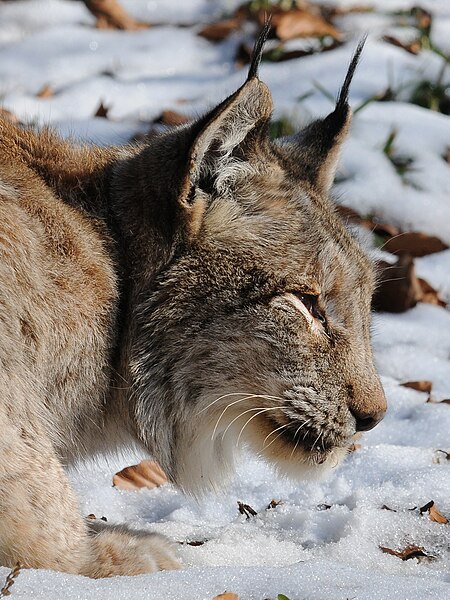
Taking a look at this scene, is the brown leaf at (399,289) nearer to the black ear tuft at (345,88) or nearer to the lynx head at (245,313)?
the black ear tuft at (345,88)

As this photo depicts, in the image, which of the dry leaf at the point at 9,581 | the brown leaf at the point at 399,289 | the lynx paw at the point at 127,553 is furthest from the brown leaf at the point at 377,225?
the dry leaf at the point at 9,581

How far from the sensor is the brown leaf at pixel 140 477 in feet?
13.7

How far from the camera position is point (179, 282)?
3525 mm

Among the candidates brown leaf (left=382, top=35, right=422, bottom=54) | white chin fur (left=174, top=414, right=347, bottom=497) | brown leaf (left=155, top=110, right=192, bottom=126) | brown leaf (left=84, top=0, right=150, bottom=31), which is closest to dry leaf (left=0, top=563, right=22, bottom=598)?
white chin fur (left=174, top=414, right=347, bottom=497)

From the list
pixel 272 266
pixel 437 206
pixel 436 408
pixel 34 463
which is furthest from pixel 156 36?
pixel 34 463

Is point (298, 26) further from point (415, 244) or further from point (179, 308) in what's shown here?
point (179, 308)

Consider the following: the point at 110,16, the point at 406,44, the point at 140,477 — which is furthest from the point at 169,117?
the point at 140,477

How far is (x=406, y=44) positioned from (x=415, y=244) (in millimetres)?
2531

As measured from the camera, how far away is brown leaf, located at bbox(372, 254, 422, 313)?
5.61m

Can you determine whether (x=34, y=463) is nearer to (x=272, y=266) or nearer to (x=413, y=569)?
(x=272, y=266)

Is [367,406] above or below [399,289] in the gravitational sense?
above

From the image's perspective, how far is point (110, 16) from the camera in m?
8.54

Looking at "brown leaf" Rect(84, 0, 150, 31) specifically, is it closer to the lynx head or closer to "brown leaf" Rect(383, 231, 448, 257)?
"brown leaf" Rect(383, 231, 448, 257)

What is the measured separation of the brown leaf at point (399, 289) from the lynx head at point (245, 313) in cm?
193
